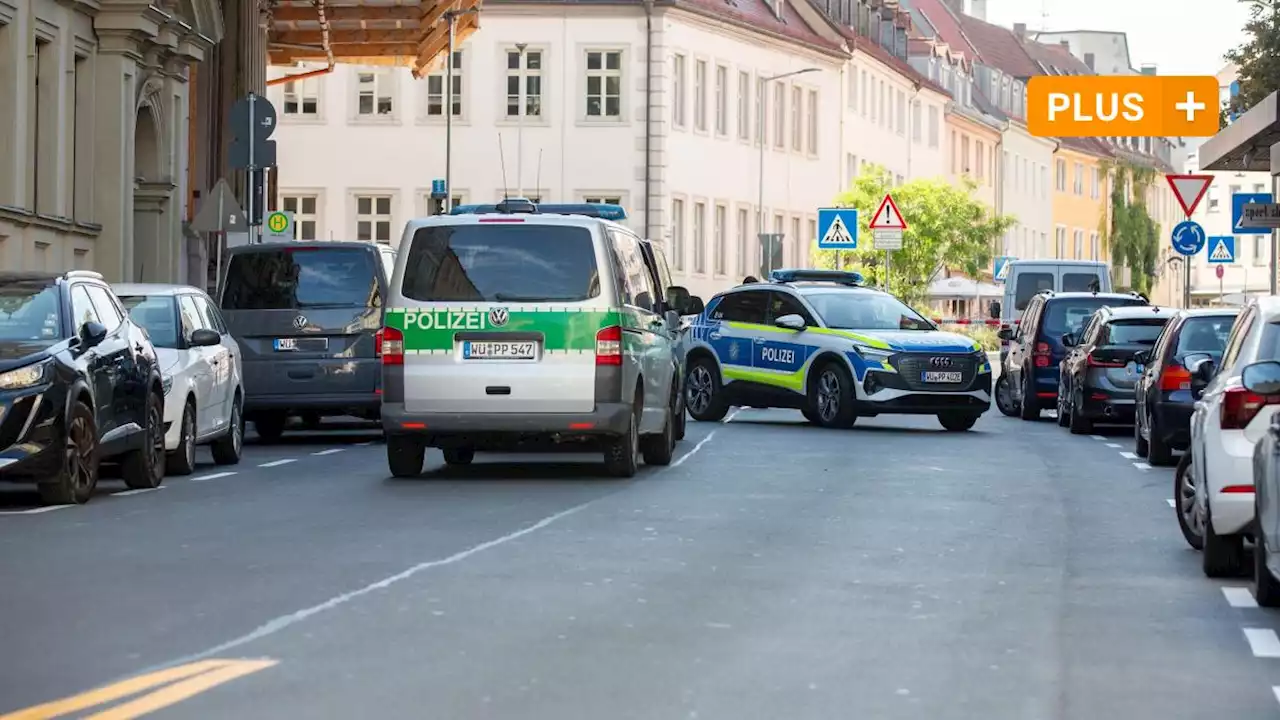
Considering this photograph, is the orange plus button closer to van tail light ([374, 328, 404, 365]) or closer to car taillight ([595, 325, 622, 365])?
car taillight ([595, 325, 622, 365])

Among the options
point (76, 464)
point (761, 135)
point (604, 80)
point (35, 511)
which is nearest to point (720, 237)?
point (761, 135)

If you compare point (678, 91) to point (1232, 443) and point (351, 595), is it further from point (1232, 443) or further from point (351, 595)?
point (351, 595)

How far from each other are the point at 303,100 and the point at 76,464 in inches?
2194

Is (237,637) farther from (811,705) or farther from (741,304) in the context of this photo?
(741,304)

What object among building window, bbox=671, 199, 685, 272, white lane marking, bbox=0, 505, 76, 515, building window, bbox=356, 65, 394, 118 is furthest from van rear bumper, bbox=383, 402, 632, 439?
building window, bbox=356, 65, 394, 118

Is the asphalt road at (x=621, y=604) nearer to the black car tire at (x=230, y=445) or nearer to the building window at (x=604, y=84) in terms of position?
the black car tire at (x=230, y=445)

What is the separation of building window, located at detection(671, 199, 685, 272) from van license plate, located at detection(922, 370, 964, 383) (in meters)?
42.8

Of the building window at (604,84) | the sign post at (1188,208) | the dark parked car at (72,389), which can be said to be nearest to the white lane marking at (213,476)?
the dark parked car at (72,389)

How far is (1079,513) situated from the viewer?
55.9 ft

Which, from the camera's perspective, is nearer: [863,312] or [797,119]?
[863,312]

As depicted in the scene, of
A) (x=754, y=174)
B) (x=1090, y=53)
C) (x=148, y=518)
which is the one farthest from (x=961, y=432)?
(x=1090, y=53)

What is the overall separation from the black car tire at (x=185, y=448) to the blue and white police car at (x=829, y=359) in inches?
359

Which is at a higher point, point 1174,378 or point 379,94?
point 379,94

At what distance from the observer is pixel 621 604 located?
437 inches
